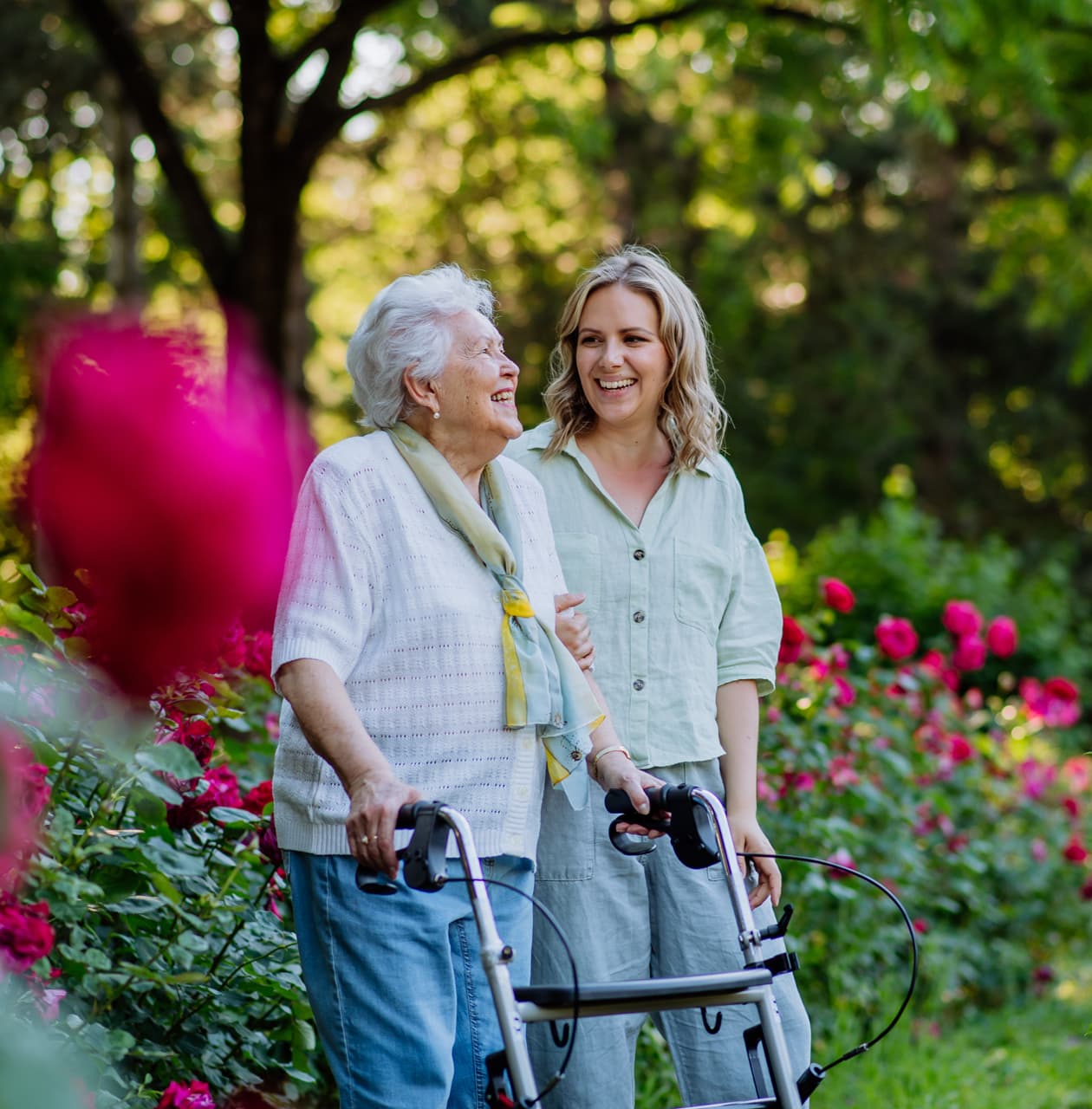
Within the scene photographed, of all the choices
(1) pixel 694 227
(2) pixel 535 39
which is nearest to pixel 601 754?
(2) pixel 535 39

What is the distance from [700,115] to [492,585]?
14662 mm

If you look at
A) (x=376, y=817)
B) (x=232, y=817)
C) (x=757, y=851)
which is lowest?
(x=757, y=851)

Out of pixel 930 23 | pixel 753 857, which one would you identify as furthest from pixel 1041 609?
pixel 753 857

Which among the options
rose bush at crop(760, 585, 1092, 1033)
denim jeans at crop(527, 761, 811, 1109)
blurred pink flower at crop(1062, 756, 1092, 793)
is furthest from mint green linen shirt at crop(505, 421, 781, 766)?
blurred pink flower at crop(1062, 756, 1092, 793)

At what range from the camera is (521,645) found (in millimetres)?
2387

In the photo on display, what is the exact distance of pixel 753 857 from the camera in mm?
2844

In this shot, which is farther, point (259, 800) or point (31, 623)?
point (259, 800)

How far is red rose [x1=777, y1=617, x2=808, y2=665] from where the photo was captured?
4305 mm

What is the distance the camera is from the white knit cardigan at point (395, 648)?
2.29 meters

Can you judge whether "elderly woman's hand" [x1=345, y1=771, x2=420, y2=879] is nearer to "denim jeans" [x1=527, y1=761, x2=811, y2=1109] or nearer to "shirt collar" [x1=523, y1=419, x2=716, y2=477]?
"denim jeans" [x1=527, y1=761, x2=811, y2=1109]

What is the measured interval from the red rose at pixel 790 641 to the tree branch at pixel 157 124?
13.9ft

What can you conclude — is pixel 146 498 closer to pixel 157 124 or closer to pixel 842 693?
pixel 842 693

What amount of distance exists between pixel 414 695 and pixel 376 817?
0.30 m

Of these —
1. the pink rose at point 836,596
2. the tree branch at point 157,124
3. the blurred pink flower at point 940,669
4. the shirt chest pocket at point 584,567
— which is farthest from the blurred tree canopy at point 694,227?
the shirt chest pocket at point 584,567
